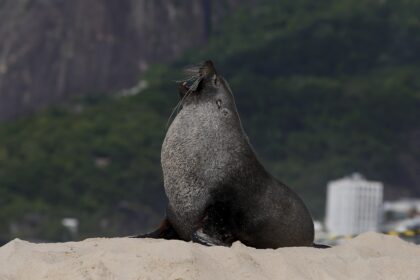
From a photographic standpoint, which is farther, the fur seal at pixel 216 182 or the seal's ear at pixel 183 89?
the seal's ear at pixel 183 89

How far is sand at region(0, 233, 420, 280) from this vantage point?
8.79 metres

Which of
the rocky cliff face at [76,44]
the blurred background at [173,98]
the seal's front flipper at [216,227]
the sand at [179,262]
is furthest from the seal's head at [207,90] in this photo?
the rocky cliff face at [76,44]

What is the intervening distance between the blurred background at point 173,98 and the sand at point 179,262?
69020mm

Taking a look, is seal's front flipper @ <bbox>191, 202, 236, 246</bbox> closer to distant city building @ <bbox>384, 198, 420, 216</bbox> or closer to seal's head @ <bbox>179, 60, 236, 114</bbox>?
seal's head @ <bbox>179, 60, 236, 114</bbox>

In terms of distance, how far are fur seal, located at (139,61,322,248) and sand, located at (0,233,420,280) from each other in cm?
52

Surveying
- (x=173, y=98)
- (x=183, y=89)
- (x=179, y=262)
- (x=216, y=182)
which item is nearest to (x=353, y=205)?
(x=173, y=98)

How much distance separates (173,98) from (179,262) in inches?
3809

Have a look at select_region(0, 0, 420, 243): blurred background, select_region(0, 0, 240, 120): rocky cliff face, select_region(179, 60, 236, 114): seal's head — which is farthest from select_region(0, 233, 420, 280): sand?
select_region(0, 0, 240, 120): rocky cliff face

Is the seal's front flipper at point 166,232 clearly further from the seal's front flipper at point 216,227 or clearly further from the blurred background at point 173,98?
the blurred background at point 173,98

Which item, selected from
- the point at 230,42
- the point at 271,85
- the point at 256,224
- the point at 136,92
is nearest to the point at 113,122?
the point at 136,92

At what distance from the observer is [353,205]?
10431 centimetres

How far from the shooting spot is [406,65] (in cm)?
11281

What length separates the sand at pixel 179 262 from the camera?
28.8ft

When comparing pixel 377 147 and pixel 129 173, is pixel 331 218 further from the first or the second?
pixel 129 173
